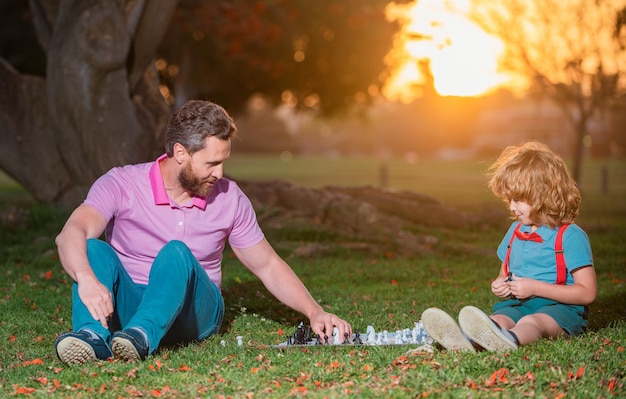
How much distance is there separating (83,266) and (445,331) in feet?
6.61

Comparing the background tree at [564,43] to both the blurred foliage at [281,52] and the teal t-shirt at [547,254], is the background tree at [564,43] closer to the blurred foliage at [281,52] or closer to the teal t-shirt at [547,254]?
the blurred foliage at [281,52]

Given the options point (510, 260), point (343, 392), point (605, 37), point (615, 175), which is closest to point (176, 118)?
point (343, 392)

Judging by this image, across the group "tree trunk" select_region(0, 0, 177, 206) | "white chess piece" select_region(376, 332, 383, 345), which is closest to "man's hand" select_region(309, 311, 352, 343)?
"white chess piece" select_region(376, 332, 383, 345)

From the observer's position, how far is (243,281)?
30.6 ft

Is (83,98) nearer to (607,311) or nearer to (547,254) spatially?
(607,311)

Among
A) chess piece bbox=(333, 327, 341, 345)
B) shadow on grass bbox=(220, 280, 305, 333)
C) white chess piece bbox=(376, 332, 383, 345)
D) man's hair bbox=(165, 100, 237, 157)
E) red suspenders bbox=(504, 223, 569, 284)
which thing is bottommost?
shadow on grass bbox=(220, 280, 305, 333)

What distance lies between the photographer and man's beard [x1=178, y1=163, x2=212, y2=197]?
17.4ft

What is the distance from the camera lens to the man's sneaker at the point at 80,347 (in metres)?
4.88

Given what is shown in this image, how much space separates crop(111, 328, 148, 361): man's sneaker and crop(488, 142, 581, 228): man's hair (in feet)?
7.41

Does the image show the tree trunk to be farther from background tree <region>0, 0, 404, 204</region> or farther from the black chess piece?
the black chess piece

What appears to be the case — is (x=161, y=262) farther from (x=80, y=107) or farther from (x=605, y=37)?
(x=605, y=37)

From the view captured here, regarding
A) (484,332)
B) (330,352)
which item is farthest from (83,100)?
(484,332)

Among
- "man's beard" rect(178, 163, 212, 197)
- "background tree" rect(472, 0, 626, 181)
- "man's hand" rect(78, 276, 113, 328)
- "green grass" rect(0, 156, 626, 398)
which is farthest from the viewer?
"background tree" rect(472, 0, 626, 181)

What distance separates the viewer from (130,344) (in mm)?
4887
